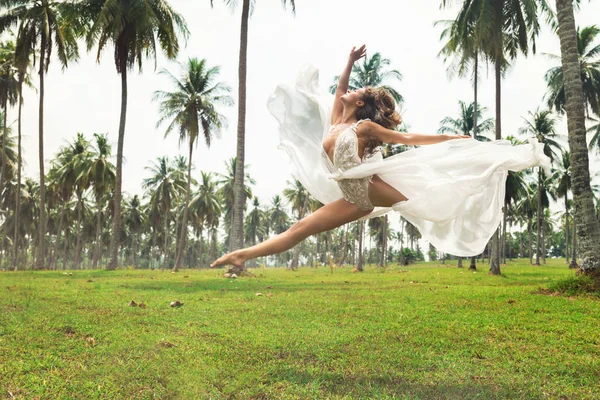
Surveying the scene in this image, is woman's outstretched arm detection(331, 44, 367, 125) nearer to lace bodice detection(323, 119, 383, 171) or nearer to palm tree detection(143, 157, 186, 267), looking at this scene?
lace bodice detection(323, 119, 383, 171)

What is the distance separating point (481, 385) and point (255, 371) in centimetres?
192

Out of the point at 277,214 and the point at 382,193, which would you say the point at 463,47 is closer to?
the point at 382,193

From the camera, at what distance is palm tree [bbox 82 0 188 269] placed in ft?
70.3

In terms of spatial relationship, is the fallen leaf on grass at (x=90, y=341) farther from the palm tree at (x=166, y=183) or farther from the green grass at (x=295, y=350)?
the palm tree at (x=166, y=183)

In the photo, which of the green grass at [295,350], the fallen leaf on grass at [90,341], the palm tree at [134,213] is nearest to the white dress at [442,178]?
the green grass at [295,350]

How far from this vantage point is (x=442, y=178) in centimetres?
434

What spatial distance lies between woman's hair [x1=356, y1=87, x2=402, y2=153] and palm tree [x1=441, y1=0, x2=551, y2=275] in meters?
16.2

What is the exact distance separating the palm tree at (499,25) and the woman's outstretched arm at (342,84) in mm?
15611

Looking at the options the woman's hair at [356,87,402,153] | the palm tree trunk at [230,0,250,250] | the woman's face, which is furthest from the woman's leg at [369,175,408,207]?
the palm tree trunk at [230,0,250,250]

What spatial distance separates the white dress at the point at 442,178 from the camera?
4.16 meters

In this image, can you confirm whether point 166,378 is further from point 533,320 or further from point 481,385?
point 533,320

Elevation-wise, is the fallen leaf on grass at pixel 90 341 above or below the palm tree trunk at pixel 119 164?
below

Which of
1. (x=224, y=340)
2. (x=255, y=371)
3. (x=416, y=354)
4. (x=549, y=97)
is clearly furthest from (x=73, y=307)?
(x=549, y=97)

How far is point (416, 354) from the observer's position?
4.63m
